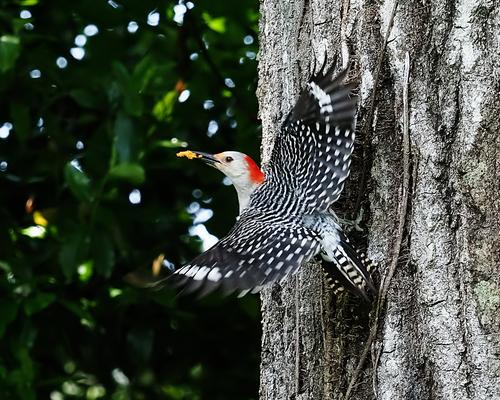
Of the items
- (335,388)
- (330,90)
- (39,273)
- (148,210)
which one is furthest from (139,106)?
(335,388)

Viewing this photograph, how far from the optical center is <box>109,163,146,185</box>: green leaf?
371 centimetres

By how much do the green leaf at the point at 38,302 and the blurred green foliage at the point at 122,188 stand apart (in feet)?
0.07

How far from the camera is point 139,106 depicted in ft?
13.1

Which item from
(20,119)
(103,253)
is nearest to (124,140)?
(103,253)

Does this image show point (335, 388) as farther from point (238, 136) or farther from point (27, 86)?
point (27, 86)

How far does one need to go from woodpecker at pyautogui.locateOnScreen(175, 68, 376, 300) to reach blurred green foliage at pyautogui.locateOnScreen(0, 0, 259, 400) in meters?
1.30

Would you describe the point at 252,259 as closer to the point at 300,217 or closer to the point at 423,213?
the point at 300,217

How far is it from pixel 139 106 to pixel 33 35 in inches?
28.2

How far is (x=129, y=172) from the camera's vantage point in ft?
12.3

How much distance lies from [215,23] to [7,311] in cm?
175

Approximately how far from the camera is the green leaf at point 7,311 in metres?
3.88

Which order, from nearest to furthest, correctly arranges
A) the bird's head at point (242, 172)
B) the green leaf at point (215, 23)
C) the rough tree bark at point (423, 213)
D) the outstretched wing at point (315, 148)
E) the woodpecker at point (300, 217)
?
the rough tree bark at point (423, 213), the woodpecker at point (300, 217), the outstretched wing at point (315, 148), the bird's head at point (242, 172), the green leaf at point (215, 23)

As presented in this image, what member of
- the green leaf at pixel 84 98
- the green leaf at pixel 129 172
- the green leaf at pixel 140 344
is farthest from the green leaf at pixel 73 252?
the green leaf at pixel 84 98

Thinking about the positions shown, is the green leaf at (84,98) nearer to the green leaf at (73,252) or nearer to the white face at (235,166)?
the green leaf at (73,252)
